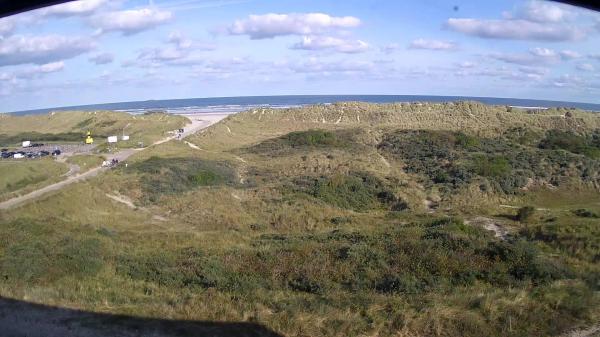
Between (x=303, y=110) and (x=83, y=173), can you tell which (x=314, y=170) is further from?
(x=303, y=110)

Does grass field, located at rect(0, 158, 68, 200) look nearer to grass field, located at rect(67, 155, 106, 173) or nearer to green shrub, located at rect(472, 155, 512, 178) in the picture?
grass field, located at rect(67, 155, 106, 173)

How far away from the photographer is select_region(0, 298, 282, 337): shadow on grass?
694 centimetres

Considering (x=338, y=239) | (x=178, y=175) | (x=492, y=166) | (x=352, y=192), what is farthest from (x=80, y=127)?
(x=338, y=239)

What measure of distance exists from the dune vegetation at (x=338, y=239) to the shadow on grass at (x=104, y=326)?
1.06 feet

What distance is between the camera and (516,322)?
24.6 feet

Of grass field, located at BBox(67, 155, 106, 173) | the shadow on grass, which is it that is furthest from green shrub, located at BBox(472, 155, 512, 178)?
the shadow on grass

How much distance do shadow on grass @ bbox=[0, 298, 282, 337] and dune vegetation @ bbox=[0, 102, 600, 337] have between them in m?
0.32

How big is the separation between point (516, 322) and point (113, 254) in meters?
10.3

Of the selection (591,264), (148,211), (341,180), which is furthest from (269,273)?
(341,180)

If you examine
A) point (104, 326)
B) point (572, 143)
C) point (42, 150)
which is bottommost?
point (42, 150)

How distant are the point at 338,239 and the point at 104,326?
9.88m

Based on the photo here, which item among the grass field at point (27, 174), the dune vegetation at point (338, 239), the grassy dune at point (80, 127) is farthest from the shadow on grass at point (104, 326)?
the grassy dune at point (80, 127)

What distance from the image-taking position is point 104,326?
7.16 meters

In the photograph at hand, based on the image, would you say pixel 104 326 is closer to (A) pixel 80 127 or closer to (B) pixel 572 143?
(B) pixel 572 143
